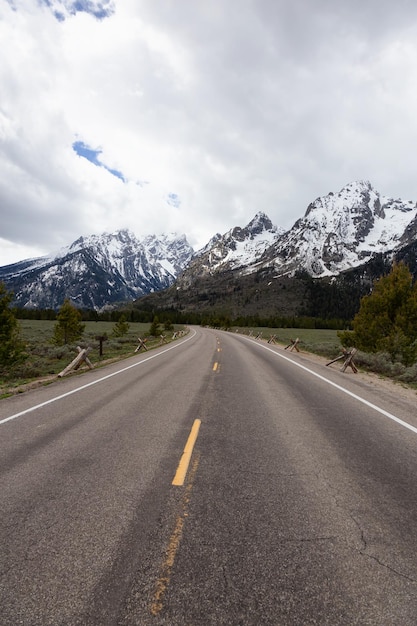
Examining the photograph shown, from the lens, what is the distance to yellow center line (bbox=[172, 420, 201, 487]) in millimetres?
4262

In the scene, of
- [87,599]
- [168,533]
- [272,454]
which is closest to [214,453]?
[272,454]

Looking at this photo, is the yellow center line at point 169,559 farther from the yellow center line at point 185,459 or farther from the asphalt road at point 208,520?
the yellow center line at point 185,459

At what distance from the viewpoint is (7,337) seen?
688 inches

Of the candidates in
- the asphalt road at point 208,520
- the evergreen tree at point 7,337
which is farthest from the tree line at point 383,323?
the asphalt road at point 208,520

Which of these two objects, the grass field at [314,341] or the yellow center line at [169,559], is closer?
the yellow center line at [169,559]

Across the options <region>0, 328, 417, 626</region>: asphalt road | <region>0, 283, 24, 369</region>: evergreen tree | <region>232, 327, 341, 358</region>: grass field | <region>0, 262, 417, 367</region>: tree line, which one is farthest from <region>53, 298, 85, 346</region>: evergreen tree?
<region>0, 328, 417, 626</region>: asphalt road

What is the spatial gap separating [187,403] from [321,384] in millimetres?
5687

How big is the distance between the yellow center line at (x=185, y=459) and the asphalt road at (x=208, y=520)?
7cm

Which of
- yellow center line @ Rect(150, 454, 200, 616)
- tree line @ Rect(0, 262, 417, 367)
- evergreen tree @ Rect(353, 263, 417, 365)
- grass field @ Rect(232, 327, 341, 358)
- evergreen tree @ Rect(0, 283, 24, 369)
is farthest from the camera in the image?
grass field @ Rect(232, 327, 341, 358)

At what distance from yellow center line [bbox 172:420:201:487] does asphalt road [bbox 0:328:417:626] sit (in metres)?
0.07

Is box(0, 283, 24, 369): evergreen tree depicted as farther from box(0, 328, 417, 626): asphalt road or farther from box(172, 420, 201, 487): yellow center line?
box(172, 420, 201, 487): yellow center line

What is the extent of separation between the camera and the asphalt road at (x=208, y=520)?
241cm

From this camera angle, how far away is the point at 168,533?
126 inches

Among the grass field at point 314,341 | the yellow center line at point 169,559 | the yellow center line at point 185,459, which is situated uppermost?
the grass field at point 314,341
